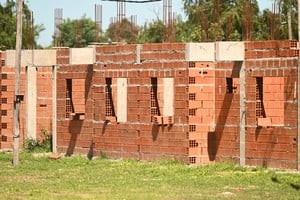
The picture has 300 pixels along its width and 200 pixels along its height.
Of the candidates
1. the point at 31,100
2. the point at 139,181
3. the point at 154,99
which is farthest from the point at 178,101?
the point at 31,100

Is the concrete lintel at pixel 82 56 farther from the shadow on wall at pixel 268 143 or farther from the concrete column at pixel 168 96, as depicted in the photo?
the shadow on wall at pixel 268 143

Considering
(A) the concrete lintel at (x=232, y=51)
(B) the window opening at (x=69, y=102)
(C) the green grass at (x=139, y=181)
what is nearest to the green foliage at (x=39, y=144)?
(B) the window opening at (x=69, y=102)

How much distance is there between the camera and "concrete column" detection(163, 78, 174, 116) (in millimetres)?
23344

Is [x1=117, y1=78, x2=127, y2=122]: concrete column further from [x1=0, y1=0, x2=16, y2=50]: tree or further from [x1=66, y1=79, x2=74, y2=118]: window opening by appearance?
[x1=0, y1=0, x2=16, y2=50]: tree

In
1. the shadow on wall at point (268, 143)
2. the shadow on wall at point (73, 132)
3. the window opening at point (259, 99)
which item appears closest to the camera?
the shadow on wall at point (268, 143)

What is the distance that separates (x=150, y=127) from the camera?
24.0 metres

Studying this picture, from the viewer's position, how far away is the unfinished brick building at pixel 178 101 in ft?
69.6

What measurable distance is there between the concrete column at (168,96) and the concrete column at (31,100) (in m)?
6.70

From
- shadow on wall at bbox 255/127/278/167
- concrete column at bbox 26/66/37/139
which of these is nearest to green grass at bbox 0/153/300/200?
shadow on wall at bbox 255/127/278/167

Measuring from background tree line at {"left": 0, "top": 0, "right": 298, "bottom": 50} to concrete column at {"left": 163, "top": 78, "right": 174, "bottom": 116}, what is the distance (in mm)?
2907

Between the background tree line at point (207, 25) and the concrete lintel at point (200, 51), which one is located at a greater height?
the background tree line at point (207, 25)

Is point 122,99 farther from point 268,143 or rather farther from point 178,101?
point 268,143

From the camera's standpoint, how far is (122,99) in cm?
2492

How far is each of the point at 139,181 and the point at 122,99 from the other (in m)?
6.34
